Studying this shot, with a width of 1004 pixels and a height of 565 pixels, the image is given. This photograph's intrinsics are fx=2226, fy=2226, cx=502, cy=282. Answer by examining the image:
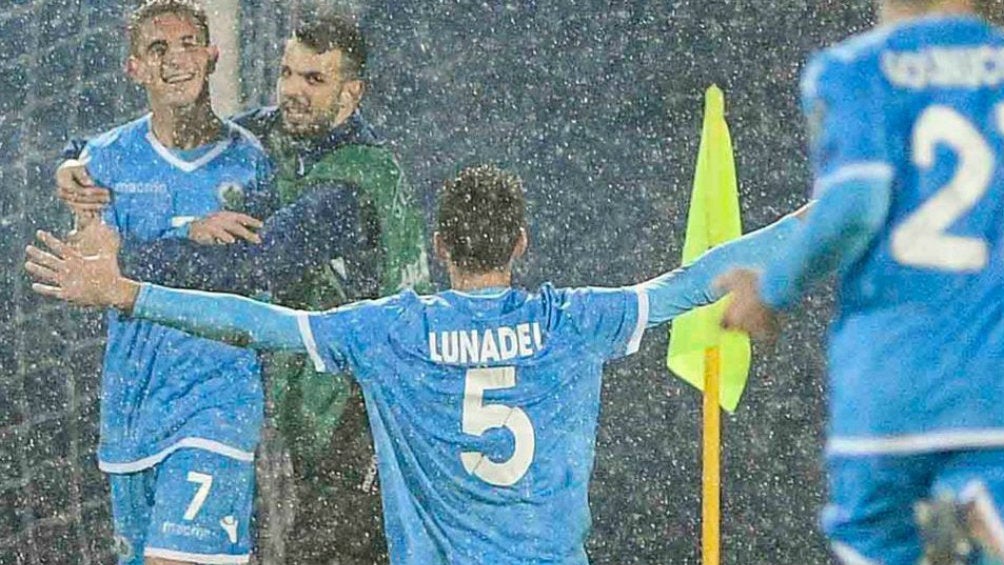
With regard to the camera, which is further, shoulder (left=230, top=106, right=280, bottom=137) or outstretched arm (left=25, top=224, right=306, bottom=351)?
shoulder (left=230, top=106, right=280, bottom=137)

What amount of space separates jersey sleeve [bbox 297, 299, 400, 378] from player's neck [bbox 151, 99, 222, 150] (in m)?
1.04

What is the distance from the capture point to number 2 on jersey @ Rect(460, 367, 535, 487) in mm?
3055

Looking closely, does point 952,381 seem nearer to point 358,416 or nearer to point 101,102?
point 358,416

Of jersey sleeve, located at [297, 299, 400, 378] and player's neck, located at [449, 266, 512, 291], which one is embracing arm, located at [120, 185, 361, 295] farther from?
player's neck, located at [449, 266, 512, 291]

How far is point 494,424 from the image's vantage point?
3076 millimetres

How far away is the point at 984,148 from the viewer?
1.98 metres

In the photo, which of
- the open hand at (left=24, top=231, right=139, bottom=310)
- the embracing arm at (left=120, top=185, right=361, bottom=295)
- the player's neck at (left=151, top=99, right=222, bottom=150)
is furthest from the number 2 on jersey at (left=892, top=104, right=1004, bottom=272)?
the player's neck at (left=151, top=99, right=222, bottom=150)

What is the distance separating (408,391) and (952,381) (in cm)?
124

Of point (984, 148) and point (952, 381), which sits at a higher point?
point (984, 148)

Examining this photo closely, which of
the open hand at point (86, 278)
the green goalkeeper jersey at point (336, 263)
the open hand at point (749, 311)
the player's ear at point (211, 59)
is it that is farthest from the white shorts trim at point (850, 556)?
the player's ear at point (211, 59)

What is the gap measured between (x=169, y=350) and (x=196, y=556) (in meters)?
0.36

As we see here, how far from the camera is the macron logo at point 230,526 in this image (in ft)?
12.8

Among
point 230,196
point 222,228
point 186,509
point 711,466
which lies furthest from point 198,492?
point 711,466

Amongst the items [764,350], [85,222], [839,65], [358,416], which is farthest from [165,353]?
[839,65]
